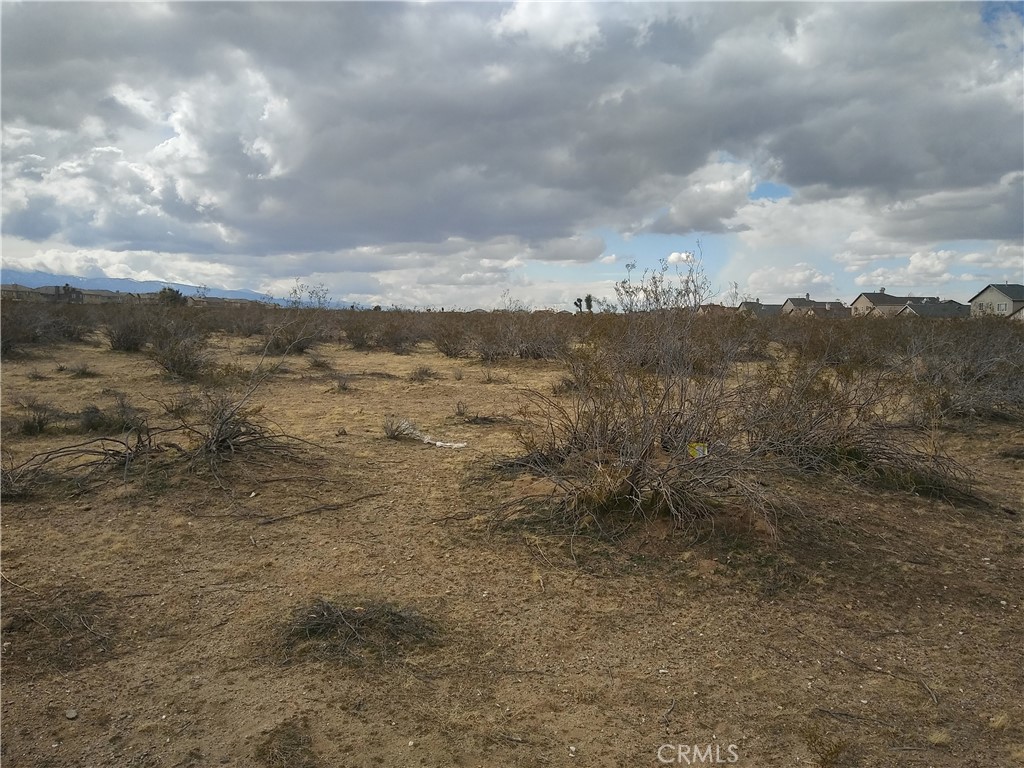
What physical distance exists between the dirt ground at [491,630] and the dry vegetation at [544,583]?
0.02m

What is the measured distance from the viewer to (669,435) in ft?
18.7

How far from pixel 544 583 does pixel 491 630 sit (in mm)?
684

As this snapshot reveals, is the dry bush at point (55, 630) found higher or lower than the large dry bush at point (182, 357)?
lower

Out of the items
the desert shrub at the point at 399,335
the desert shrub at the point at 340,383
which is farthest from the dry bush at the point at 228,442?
the desert shrub at the point at 399,335

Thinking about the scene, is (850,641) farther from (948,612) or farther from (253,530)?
(253,530)

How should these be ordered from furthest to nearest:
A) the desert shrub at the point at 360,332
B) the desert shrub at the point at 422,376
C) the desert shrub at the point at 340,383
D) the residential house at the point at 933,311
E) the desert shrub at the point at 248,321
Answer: the desert shrub at the point at 248,321 → the desert shrub at the point at 360,332 → the residential house at the point at 933,311 → the desert shrub at the point at 422,376 → the desert shrub at the point at 340,383

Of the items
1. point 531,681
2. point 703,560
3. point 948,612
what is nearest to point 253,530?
point 531,681

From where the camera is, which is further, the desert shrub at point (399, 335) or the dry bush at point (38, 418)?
the desert shrub at point (399, 335)

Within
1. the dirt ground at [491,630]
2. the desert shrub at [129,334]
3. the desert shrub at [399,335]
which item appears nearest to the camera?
the dirt ground at [491,630]

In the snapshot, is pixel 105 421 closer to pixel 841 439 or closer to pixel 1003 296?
pixel 841 439

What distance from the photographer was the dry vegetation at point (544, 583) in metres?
3.04

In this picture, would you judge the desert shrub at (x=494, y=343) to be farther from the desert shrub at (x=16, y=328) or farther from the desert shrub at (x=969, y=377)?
Answer: the desert shrub at (x=16, y=328)

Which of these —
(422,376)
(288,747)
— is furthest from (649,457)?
(422,376)

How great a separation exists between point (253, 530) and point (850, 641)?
168 inches
